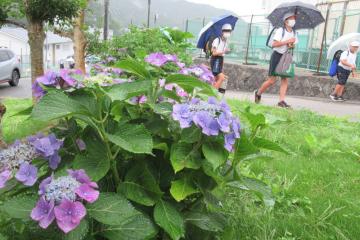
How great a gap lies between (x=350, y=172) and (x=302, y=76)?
11.9 meters

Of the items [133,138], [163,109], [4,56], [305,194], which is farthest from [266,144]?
[4,56]

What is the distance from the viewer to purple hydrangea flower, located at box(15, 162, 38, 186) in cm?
150

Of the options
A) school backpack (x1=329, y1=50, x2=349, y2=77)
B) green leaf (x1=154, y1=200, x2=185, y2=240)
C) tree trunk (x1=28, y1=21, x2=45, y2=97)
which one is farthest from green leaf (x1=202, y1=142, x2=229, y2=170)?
school backpack (x1=329, y1=50, x2=349, y2=77)

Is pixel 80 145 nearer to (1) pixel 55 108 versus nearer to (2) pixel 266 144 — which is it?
(1) pixel 55 108

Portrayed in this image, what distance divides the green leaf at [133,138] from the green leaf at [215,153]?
20 cm

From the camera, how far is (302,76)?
15102 millimetres

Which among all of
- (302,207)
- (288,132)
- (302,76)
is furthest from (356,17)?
(302,207)

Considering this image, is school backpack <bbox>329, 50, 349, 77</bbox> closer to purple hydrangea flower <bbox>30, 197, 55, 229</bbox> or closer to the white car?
purple hydrangea flower <bbox>30, 197, 55, 229</bbox>

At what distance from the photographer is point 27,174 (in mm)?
1520

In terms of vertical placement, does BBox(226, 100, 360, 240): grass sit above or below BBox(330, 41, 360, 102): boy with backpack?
below

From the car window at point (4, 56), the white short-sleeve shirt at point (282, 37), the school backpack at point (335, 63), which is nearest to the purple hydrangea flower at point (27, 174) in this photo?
the white short-sleeve shirt at point (282, 37)

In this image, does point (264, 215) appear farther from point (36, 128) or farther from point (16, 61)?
point (16, 61)

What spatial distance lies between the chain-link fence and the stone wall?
3.84 feet

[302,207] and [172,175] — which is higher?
[172,175]
